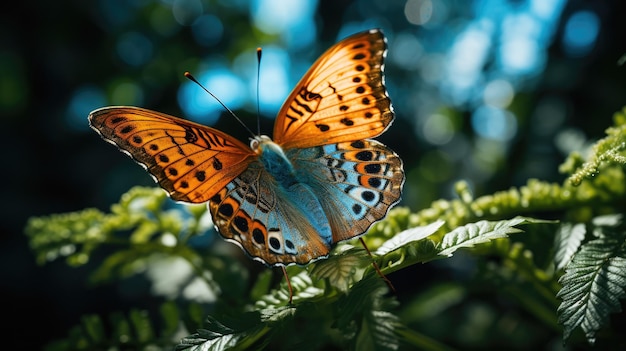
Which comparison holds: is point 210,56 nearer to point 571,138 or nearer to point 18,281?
point 18,281

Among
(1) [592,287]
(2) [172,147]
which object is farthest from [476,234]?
(2) [172,147]

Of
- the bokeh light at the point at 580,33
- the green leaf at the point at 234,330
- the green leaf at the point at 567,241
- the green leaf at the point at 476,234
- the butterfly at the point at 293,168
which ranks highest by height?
the bokeh light at the point at 580,33

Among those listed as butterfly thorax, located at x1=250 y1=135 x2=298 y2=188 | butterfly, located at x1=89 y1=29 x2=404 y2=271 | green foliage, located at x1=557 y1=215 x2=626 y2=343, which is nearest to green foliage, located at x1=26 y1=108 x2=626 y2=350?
green foliage, located at x1=557 y1=215 x2=626 y2=343

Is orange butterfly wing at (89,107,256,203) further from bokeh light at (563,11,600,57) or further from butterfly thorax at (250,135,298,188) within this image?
bokeh light at (563,11,600,57)

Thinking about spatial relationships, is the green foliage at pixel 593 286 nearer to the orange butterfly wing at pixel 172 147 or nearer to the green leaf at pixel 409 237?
the green leaf at pixel 409 237

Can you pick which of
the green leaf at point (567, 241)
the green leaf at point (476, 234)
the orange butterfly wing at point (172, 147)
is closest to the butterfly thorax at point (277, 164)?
the orange butterfly wing at point (172, 147)

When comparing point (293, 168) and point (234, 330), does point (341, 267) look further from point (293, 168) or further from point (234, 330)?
point (293, 168)

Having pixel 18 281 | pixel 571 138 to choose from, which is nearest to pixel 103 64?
pixel 18 281
